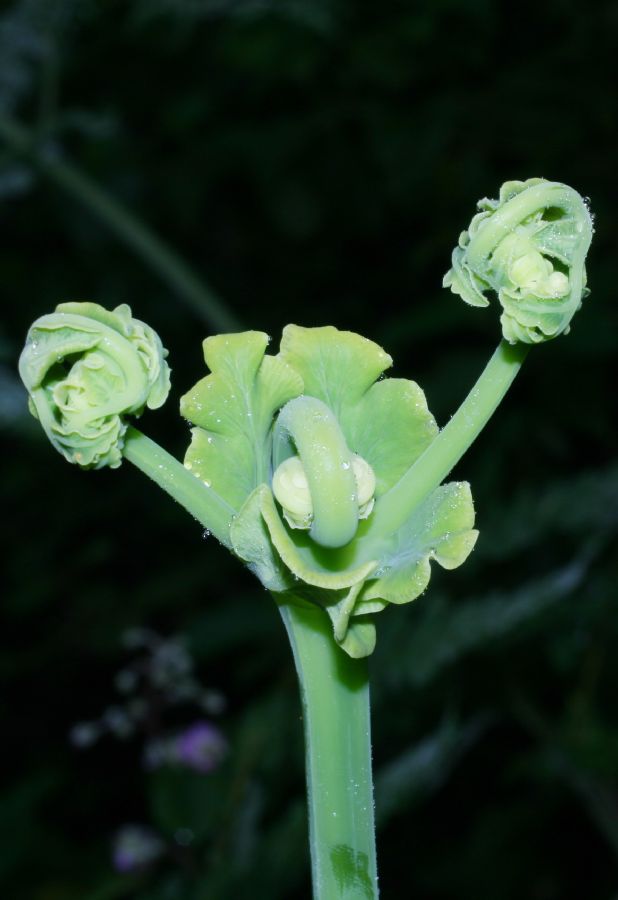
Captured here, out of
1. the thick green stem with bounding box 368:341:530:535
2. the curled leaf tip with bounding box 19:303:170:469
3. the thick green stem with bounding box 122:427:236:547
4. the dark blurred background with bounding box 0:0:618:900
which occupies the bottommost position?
the thick green stem with bounding box 368:341:530:535

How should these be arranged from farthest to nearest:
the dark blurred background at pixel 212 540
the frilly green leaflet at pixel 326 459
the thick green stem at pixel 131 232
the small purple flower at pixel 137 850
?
the thick green stem at pixel 131 232 < the dark blurred background at pixel 212 540 < the small purple flower at pixel 137 850 < the frilly green leaflet at pixel 326 459

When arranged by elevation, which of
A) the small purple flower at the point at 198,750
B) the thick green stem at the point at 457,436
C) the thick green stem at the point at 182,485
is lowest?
the thick green stem at the point at 457,436

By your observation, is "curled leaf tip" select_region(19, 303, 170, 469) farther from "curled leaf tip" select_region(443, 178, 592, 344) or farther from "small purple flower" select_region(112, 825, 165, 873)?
"small purple flower" select_region(112, 825, 165, 873)

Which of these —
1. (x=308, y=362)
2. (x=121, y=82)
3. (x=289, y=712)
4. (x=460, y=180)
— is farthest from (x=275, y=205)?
(x=308, y=362)

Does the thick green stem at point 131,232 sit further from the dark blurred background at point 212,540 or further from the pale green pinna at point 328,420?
the pale green pinna at point 328,420

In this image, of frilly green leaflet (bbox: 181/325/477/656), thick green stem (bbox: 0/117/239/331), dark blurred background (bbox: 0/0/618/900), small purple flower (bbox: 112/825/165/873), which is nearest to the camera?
frilly green leaflet (bbox: 181/325/477/656)

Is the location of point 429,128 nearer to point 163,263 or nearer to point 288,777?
point 163,263

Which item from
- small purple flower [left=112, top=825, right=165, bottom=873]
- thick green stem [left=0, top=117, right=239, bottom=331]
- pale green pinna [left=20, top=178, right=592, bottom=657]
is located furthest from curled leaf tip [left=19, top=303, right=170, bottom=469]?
thick green stem [left=0, top=117, right=239, bottom=331]

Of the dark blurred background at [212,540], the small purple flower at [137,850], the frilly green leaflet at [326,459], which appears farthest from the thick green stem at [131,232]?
the frilly green leaflet at [326,459]
